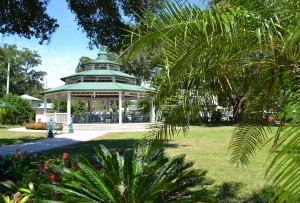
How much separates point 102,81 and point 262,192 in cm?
2737

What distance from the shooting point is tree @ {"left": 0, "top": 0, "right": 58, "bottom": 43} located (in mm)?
10805

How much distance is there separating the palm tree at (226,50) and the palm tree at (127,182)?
31.0 inches

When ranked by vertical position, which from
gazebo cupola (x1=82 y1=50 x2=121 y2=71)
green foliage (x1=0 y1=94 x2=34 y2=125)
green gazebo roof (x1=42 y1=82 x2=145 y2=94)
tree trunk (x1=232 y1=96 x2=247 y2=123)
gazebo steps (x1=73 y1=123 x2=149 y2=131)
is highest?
gazebo cupola (x1=82 y1=50 x2=121 y2=71)

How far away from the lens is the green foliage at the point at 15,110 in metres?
39.0

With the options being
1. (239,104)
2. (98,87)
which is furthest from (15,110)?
(239,104)

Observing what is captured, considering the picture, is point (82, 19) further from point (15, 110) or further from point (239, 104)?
point (15, 110)

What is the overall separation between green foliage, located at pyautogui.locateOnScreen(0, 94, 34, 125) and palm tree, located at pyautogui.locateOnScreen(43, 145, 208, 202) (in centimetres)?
3685

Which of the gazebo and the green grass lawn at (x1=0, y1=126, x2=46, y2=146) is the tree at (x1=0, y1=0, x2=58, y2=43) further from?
the gazebo

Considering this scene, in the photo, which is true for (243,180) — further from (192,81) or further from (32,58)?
(32,58)

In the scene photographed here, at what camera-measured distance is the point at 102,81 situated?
3322 cm

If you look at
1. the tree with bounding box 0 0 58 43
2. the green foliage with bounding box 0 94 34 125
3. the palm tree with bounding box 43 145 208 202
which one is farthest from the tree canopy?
the green foliage with bounding box 0 94 34 125

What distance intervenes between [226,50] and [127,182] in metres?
2.09

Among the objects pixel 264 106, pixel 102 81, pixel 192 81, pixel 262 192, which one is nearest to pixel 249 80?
pixel 264 106

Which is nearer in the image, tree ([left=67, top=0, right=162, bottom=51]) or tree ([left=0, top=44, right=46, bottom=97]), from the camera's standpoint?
tree ([left=67, top=0, right=162, bottom=51])
